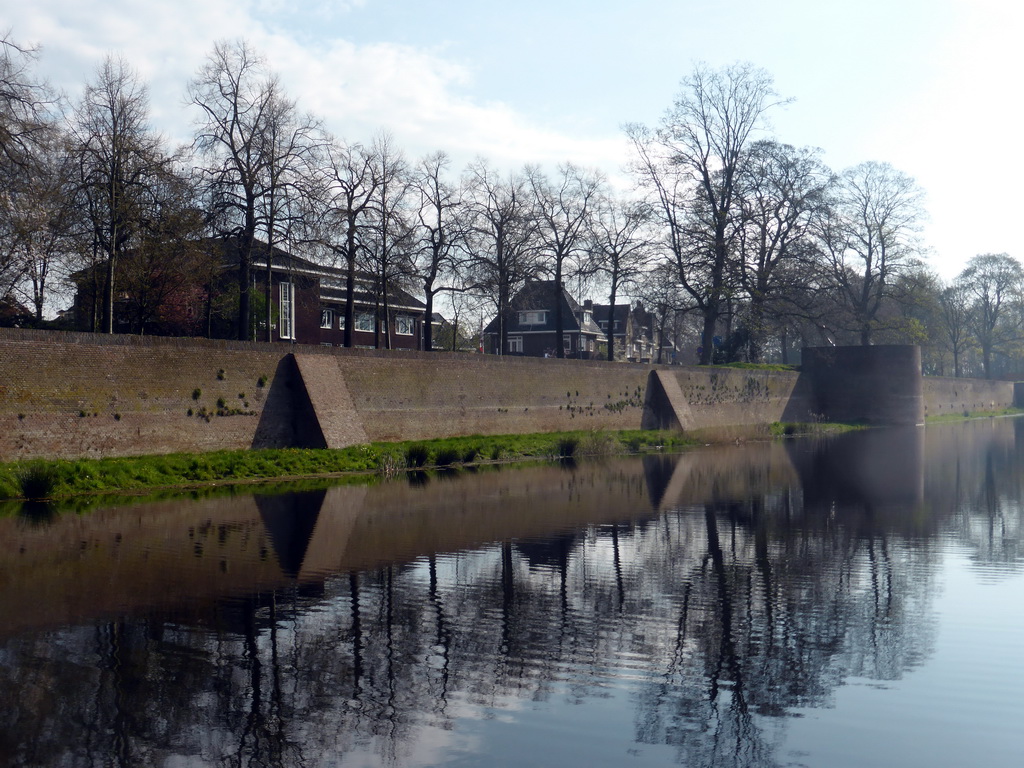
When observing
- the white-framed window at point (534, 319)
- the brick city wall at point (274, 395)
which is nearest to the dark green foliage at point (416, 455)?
the brick city wall at point (274, 395)

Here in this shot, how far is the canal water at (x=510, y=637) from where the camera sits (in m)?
6.14

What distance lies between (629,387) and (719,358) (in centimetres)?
1379

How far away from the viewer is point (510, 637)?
8.61 m

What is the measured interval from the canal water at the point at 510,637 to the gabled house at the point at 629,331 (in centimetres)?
6802

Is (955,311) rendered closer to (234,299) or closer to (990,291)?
(990,291)

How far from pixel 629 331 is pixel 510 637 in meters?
80.2

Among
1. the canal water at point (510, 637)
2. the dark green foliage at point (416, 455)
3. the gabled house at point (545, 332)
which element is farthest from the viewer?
the gabled house at point (545, 332)

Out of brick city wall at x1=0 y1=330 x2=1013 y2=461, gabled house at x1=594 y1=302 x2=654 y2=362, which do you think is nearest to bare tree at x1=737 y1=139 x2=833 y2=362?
brick city wall at x1=0 y1=330 x2=1013 y2=461

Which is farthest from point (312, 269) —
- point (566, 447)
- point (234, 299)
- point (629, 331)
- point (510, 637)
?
point (629, 331)

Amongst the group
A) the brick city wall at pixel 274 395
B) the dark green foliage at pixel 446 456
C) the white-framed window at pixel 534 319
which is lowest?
→ the dark green foliage at pixel 446 456

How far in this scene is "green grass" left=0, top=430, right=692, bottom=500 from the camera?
18.6m

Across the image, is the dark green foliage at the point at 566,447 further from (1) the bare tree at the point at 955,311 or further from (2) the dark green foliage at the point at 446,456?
(1) the bare tree at the point at 955,311

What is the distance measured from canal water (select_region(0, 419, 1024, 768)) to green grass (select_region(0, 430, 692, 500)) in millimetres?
2354

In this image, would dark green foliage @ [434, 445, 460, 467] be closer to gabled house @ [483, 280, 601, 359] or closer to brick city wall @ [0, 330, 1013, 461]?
brick city wall @ [0, 330, 1013, 461]
